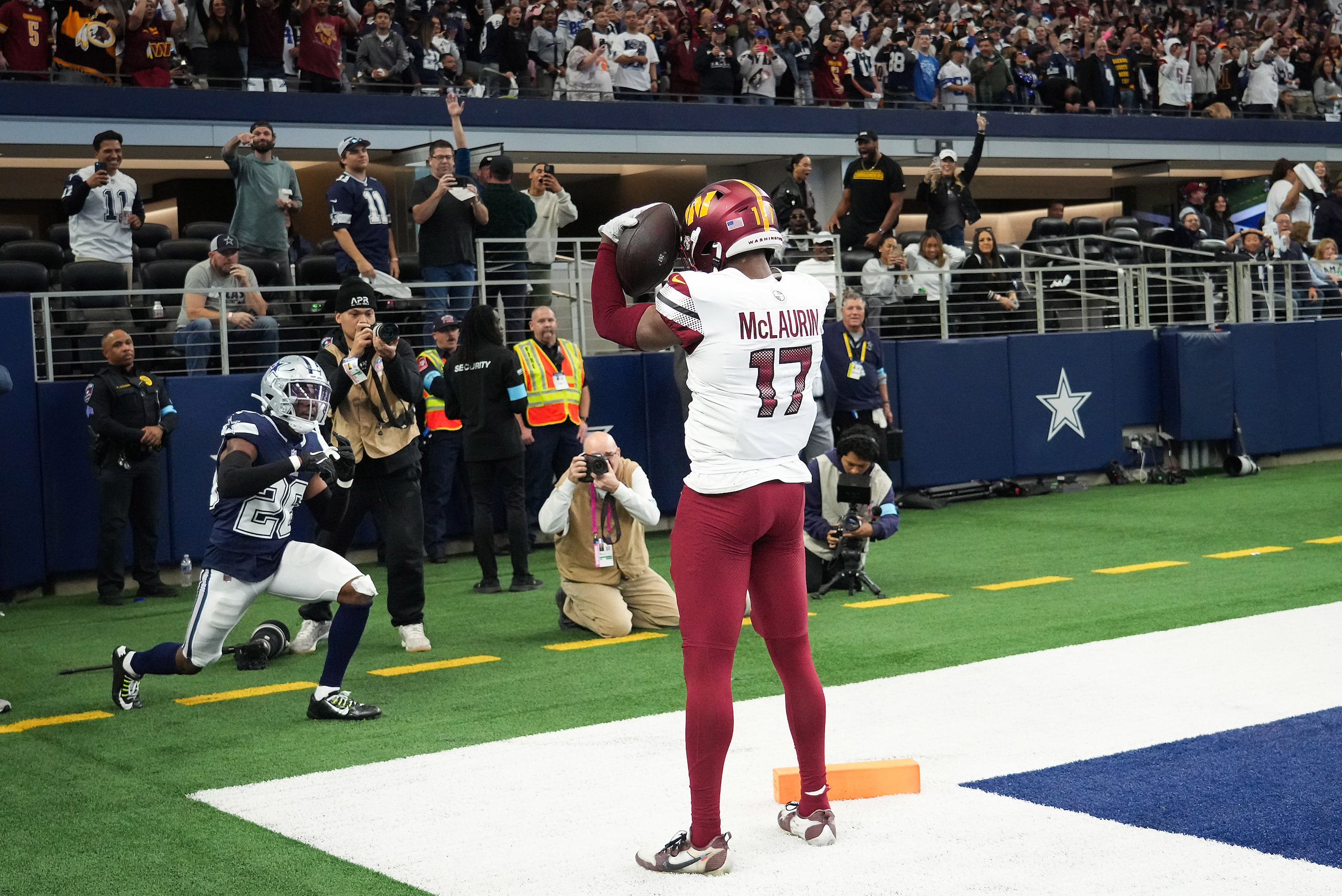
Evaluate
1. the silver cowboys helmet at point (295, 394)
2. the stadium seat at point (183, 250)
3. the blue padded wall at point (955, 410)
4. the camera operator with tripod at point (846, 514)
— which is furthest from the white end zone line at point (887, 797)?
the stadium seat at point (183, 250)

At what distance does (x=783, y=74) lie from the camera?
22734 mm

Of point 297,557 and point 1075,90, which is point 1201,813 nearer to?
point 297,557

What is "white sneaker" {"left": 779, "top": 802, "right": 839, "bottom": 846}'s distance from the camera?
4676 millimetres

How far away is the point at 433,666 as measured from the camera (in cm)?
830

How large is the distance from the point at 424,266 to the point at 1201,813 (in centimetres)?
1014

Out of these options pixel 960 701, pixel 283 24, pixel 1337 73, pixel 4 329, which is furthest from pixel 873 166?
pixel 1337 73

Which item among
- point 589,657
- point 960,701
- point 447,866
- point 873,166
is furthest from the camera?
point 873,166

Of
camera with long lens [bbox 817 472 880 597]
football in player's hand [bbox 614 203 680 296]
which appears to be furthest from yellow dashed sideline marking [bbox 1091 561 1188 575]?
football in player's hand [bbox 614 203 680 296]

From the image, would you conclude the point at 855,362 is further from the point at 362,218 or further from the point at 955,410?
the point at 362,218

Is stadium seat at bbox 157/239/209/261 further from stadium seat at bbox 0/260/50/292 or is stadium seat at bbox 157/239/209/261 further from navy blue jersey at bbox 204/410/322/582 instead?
navy blue jersey at bbox 204/410/322/582

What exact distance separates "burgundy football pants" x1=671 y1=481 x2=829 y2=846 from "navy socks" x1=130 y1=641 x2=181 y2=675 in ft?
11.3

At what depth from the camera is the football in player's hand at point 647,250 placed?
15.0 ft

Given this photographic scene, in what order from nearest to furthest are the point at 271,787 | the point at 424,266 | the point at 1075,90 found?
the point at 271,787 → the point at 424,266 → the point at 1075,90

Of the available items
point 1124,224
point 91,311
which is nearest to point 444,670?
point 91,311
